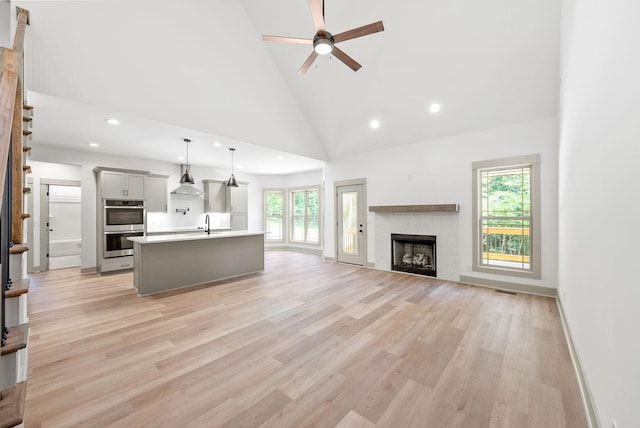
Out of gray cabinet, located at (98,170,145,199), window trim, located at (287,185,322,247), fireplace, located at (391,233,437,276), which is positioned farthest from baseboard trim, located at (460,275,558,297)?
gray cabinet, located at (98,170,145,199)

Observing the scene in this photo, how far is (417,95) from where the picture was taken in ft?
15.8

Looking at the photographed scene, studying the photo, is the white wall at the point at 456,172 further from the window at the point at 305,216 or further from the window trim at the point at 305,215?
the window at the point at 305,216

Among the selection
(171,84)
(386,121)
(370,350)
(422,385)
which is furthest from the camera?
(386,121)

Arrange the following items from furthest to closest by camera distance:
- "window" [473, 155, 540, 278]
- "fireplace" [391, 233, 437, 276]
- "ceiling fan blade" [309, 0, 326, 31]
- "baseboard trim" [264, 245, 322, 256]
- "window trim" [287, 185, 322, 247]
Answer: "window trim" [287, 185, 322, 247] < "baseboard trim" [264, 245, 322, 256] < "fireplace" [391, 233, 437, 276] < "window" [473, 155, 540, 278] < "ceiling fan blade" [309, 0, 326, 31]

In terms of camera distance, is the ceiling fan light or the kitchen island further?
the kitchen island

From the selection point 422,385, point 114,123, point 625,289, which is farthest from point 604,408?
point 114,123

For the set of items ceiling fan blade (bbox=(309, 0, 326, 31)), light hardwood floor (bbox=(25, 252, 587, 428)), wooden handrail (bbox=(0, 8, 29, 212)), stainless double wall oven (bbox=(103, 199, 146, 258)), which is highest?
ceiling fan blade (bbox=(309, 0, 326, 31))

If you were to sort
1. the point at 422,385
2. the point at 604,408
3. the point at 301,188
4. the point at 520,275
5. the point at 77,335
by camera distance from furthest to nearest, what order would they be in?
the point at 301,188 → the point at 520,275 → the point at 77,335 → the point at 422,385 → the point at 604,408

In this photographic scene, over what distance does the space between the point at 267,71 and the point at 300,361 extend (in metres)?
5.21

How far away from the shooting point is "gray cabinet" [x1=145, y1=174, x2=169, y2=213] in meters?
6.74

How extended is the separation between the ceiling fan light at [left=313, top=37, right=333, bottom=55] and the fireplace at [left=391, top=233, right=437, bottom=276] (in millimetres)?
4048

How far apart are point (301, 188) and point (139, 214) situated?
4930 mm

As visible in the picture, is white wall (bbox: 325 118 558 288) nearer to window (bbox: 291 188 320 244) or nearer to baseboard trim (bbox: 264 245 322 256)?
baseboard trim (bbox: 264 245 322 256)

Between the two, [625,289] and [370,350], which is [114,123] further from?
[625,289]
